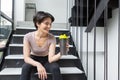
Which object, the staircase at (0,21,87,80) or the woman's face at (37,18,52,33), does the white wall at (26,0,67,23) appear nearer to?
the staircase at (0,21,87,80)

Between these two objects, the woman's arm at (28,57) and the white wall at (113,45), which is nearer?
the woman's arm at (28,57)

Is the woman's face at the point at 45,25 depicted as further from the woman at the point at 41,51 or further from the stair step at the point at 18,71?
the stair step at the point at 18,71

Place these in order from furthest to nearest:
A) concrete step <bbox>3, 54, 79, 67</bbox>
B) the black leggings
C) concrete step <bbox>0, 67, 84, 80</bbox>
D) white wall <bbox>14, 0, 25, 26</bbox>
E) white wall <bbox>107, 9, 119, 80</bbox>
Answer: white wall <bbox>14, 0, 25, 26</bbox> < white wall <bbox>107, 9, 119, 80</bbox> < concrete step <bbox>3, 54, 79, 67</bbox> < concrete step <bbox>0, 67, 84, 80</bbox> < the black leggings

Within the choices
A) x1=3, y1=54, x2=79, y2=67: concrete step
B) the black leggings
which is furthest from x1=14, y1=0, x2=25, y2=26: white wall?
the black leggings

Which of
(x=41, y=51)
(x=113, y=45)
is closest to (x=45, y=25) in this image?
(x=41, y=51)

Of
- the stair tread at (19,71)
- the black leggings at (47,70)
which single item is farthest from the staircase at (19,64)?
the black leggings at (47,70)

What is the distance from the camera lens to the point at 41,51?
79.2 inches

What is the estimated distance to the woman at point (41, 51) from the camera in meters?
1.83

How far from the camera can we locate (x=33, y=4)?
15.6 feet

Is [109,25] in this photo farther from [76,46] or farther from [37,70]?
[37,70]

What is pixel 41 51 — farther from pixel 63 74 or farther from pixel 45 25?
pixel 63 74

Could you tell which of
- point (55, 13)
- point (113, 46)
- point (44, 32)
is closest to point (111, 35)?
point (113, 46)

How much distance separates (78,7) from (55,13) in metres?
2.13

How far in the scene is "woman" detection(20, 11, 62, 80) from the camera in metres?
1.83
